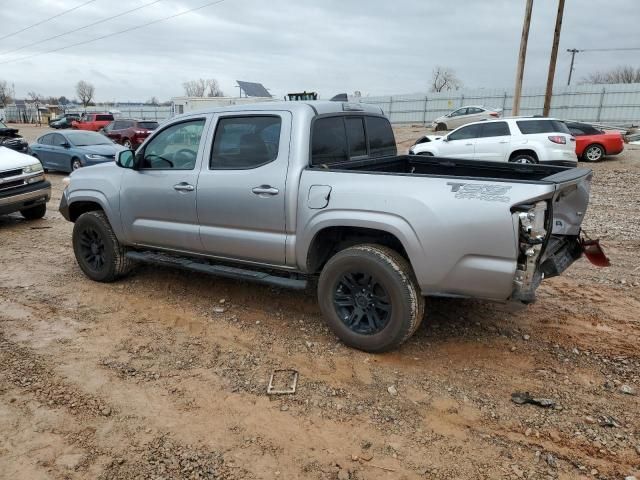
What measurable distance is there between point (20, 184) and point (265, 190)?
6615 millimetres

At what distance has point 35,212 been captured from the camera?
9297mm

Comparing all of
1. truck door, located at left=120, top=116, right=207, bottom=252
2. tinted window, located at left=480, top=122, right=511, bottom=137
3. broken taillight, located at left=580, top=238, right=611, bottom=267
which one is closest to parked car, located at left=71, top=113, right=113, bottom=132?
tinted window, located at left=480, top=122, right=511, bottom=137

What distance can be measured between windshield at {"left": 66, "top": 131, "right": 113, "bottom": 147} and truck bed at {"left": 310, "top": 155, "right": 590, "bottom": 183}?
13281 millimetres

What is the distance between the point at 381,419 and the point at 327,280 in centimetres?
118

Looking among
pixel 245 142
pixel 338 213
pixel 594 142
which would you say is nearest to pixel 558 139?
pixel 594 142

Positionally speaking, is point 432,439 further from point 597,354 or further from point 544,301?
point 544,301

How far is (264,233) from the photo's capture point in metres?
4.12

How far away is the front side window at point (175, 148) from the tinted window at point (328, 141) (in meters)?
1.18

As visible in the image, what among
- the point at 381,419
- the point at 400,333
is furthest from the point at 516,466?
the point at 400,333

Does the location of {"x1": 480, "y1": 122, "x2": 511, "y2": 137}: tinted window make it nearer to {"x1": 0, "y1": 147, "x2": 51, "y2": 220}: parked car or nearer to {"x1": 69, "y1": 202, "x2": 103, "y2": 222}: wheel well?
{"x1": 0, "y1": 147, "x2": 51, "y2": 220}: parked car

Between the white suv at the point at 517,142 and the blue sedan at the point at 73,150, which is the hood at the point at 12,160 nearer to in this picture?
the blue sedan at the point at 73,150

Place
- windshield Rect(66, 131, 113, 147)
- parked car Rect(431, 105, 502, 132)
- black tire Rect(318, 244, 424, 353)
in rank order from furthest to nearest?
parked car Rect(431, 105, 502, 132), windshield Rect(66, 131, 113, 147), black tire Rect(318, 244, 424, 353)

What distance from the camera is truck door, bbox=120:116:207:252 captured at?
4.57m

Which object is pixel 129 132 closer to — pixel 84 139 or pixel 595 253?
pixel 84 139
